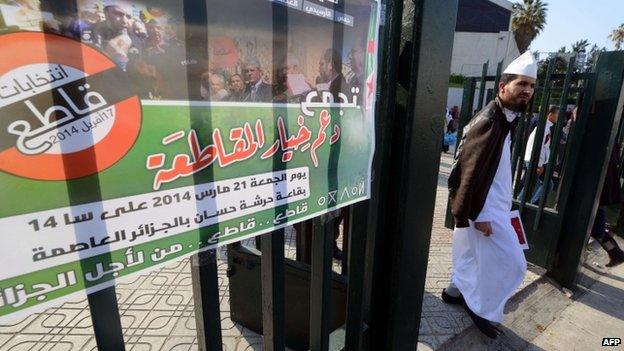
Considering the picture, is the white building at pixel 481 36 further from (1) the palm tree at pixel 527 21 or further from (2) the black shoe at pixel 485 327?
(2) the black shoe at pixel 485 327

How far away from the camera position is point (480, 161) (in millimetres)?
2541

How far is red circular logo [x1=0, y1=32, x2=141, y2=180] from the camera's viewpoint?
0.60 metres

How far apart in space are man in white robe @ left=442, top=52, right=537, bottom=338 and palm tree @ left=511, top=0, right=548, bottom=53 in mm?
41574

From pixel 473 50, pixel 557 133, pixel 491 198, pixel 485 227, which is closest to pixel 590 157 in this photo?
pixel 557 133

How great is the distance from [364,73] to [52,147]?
3.01 ft

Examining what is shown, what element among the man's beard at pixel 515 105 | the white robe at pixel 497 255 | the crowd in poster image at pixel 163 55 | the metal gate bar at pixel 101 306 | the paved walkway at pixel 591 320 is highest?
the crowd in poster image at pixel 163 55

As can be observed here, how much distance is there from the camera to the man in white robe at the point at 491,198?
2562 mm

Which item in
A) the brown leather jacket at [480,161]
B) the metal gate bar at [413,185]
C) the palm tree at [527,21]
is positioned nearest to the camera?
the metal gate bar at [413,185]

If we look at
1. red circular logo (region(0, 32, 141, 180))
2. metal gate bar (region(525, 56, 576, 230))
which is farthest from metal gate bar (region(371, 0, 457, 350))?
metal gate bar (region(525, 56, 576, 230))

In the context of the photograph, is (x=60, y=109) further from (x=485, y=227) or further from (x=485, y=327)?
(x=485, y=327)

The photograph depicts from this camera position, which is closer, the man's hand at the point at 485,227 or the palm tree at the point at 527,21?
the man's hand at the point at 485,227

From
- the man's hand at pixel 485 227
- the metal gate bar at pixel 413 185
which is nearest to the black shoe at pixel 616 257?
→ the man's hand at pixel 485 227

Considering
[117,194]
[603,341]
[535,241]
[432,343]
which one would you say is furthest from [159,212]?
[535,241]
